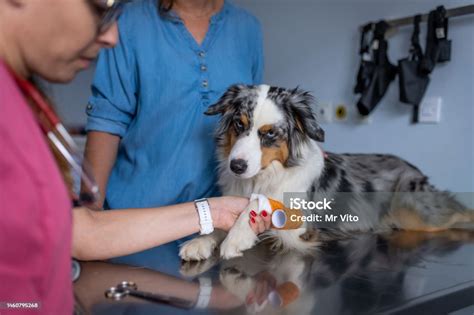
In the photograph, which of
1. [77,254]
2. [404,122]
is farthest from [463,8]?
[77,254]

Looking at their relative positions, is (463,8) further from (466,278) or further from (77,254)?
(77,254)

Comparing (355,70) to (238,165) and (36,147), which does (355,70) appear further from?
(36,147)

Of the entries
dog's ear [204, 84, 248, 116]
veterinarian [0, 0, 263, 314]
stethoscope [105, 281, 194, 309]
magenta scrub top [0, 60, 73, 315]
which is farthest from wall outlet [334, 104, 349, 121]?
magenta scrub top [0, 60, 73, 315]

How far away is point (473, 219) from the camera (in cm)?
181

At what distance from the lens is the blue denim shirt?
150cm

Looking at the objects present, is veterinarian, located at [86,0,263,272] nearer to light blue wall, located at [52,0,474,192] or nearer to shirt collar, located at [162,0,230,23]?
shirt collar, located at [162,0,230,23]

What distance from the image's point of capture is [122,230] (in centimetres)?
110

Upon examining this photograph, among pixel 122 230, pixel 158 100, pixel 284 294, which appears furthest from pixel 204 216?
pixel 158 100

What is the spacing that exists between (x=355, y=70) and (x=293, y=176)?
1.34m

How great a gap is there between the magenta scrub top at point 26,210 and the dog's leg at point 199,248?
0.71 meters

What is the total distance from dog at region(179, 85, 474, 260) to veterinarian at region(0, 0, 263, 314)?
28.7 inches

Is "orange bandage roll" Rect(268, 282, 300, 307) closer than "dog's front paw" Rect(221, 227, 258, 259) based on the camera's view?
Yes

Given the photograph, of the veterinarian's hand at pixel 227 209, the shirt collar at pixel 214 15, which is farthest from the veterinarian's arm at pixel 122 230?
the shirt collar at pixel 214 15

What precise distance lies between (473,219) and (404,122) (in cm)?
75
